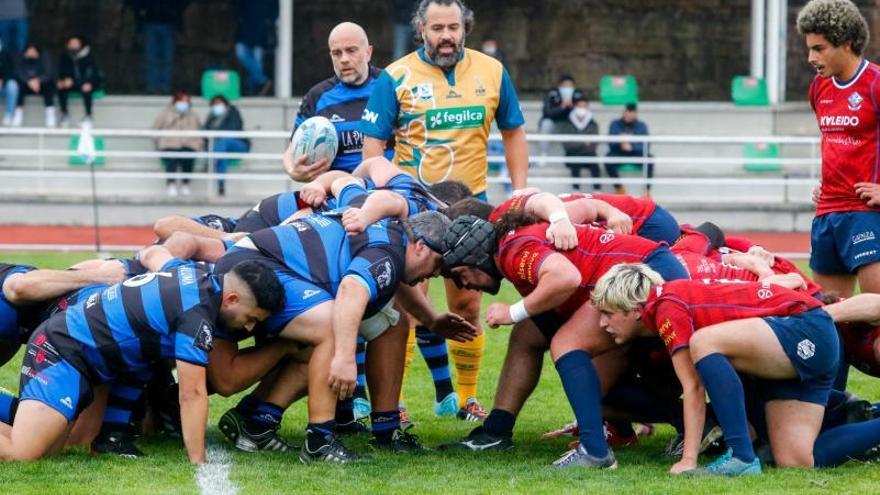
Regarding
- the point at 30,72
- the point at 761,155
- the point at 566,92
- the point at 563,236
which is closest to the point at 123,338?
the point at 563,236

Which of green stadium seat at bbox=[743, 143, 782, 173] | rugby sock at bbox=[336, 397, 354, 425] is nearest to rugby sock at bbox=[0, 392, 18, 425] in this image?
rugby sock at bbox=[336, 397, 354, 425]

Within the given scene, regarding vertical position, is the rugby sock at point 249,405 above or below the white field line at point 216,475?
above

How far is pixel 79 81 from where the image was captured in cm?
2284

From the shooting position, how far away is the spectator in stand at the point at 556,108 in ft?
69.6

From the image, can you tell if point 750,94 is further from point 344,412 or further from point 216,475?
point 216,475

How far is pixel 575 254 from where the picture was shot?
Answer: 6.98m

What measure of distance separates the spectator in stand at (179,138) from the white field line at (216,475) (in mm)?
13944

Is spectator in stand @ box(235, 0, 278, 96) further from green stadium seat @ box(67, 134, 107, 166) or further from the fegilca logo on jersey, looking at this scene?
the fegilca logo on jersey

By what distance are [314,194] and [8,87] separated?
51.5ft

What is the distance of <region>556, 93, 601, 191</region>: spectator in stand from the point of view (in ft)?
67.9

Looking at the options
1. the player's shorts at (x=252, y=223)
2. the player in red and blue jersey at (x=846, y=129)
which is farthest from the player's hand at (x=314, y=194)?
the player in red and blue jersey at (x=846, y=129)

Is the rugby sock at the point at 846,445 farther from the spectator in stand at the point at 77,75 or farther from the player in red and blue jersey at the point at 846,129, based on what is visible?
the spectator in stand at the point at 77,75

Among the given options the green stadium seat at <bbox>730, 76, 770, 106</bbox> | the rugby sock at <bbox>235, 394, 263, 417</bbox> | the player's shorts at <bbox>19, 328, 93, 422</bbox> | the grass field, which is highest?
the green stadium seat at <bbox>730, 76, 770, 106</bbox>

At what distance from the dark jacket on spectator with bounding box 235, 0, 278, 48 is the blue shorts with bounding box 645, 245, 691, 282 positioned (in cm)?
1700
